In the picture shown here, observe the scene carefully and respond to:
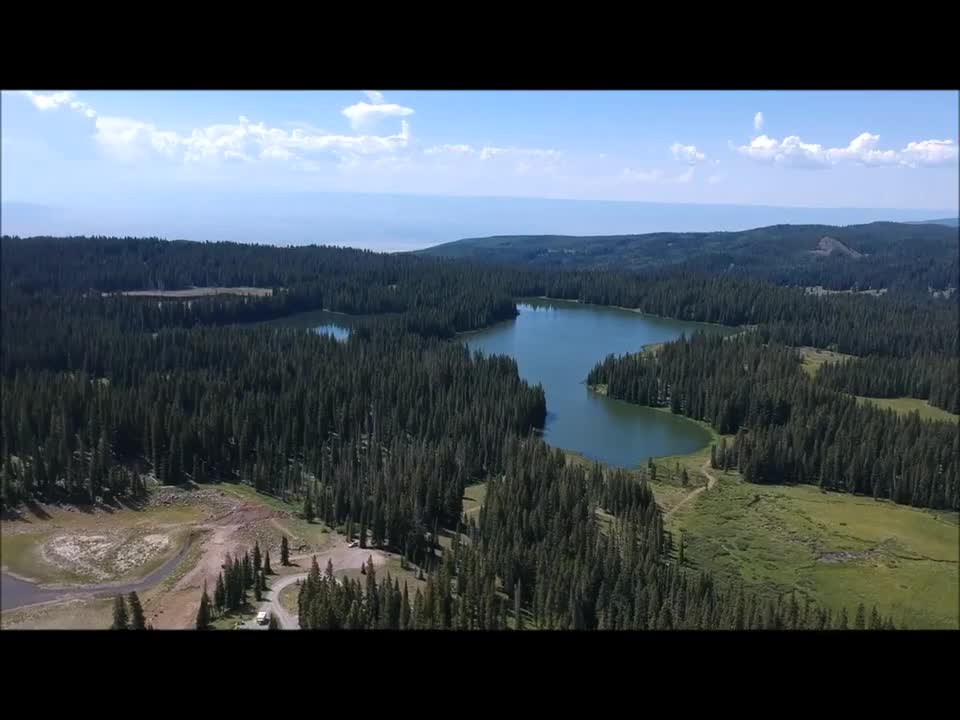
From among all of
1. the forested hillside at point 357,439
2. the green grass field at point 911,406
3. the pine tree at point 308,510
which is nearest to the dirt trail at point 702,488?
the forested hillside at point 357,439

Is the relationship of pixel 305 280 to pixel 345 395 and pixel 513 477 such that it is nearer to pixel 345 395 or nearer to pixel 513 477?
pixel 345 395

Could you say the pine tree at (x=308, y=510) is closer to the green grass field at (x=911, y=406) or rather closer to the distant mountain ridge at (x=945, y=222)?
the green grass field at (x=911, y=406)

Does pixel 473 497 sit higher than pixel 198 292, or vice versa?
pixel 198 292

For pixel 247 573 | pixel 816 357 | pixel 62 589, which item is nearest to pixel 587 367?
pixel 816 357

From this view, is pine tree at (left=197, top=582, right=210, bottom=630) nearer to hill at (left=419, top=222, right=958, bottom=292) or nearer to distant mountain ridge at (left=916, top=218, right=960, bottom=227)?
hill at (left=419, top=222, right=958, bottom=292)

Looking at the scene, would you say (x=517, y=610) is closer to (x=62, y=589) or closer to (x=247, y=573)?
(x=247, y=573)
